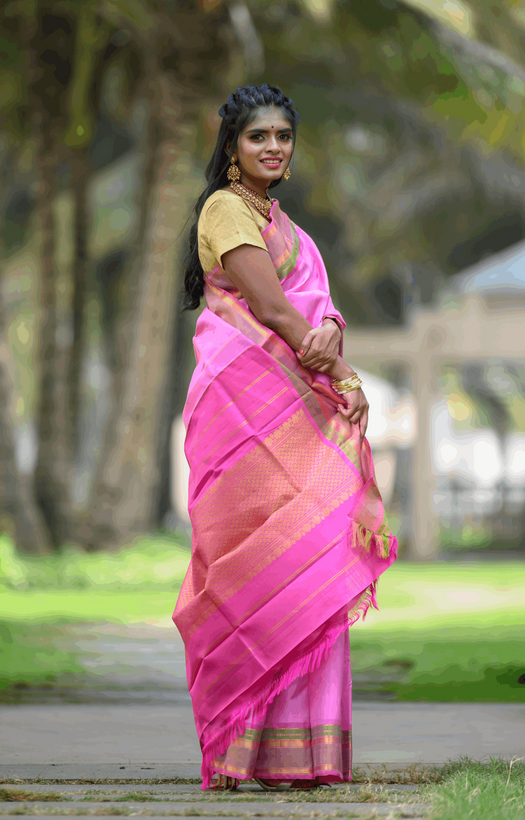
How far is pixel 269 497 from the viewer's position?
2418 mm

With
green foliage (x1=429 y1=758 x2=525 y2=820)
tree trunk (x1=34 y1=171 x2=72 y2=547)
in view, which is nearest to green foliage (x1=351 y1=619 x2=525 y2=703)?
green foliage (x1=429 y1=758 x2=525 y2=820)

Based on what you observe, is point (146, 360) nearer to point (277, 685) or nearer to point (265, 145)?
point (265, 145)

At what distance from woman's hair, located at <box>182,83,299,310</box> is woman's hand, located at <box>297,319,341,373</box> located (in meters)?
0.39

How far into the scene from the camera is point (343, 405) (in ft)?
8.33

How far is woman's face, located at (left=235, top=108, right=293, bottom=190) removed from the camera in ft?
8.30

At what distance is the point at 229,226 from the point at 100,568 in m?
6.44

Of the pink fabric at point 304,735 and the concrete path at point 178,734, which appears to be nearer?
the pink fabric at point 304,735

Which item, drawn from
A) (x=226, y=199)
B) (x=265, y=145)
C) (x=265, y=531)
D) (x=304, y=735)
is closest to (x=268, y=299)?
(x=226, y=199)

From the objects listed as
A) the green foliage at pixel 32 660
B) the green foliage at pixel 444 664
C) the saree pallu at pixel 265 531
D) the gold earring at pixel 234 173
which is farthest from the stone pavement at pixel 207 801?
the green foliage at pixel 32 660

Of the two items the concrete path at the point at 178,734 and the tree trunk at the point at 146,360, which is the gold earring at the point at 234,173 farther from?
the tree trunk at the point at 146,360

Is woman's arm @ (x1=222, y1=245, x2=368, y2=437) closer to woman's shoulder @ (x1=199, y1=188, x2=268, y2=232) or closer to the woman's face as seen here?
woman's shoulder @ (x1=199, y1=188, x2=268, y2=232)

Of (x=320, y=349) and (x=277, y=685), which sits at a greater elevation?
(x=320, y=349)

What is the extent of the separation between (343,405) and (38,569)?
6.59 metres

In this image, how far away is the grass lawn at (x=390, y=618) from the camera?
4520 millimetres
